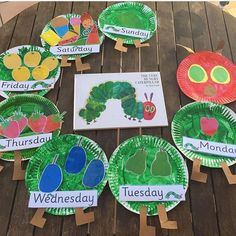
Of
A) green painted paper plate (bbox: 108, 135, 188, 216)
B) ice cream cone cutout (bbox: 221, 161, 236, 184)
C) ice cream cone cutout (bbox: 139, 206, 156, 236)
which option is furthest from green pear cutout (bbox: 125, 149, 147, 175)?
ice cream cone cutout (bbox: 221, 161, 236, 184)

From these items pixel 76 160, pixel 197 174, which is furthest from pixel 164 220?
pixel 76 160

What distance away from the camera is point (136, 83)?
1.09 metres

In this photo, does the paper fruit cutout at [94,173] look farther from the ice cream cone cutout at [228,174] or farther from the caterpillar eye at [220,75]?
the caterpillar eye at [220,75]

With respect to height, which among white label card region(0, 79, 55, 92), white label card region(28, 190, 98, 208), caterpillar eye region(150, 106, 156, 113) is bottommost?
white label card region(28, 190, 98, 208)

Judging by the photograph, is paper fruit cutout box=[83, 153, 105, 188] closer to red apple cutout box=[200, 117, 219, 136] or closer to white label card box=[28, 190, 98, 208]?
white label card box=[28, 190, 98, 208]

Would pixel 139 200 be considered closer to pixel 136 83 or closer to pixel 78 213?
pixel 78 213

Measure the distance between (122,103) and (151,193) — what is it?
1.00 ft

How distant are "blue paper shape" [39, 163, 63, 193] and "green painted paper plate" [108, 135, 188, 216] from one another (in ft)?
0.45

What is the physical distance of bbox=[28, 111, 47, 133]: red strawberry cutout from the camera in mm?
971

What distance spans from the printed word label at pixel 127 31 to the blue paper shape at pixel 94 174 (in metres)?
0.53

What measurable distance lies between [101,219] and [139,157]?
0.20 m

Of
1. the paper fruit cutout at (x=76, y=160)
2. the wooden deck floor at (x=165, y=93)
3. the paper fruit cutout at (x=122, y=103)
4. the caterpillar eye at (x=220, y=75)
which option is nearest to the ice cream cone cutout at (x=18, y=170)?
the wooden deck floor at (x=165, y=93)

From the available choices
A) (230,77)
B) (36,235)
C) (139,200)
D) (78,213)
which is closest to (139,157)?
(139,200)

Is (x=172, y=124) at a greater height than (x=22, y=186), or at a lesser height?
greater
